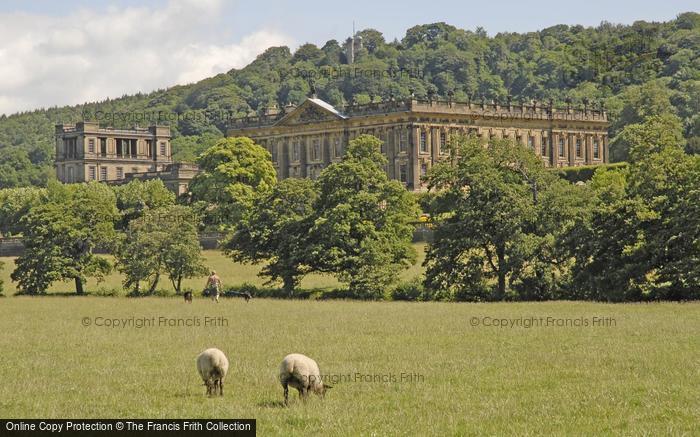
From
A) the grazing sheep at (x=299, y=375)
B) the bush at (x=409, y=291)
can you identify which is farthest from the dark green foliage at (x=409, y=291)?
the grazing sheep at (x=299, y=375)

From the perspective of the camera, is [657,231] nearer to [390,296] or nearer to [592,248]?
[592,248]

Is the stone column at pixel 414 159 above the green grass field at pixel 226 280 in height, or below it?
above

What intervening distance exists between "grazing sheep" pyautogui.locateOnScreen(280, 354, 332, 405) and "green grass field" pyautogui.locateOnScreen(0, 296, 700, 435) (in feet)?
0.89

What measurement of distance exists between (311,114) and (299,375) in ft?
366

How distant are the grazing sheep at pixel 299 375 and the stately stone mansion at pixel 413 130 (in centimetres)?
9926

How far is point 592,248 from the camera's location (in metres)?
47.6

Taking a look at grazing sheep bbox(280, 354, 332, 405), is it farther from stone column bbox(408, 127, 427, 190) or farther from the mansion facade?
the mansion facade

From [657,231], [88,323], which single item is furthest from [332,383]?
[657,231]

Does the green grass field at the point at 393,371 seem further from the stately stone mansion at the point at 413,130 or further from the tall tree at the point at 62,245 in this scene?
the stately stone mansion at the point at 413,130

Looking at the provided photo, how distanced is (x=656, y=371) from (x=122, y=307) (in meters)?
27.8

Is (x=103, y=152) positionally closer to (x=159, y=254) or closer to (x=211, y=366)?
(x=159, y=254)

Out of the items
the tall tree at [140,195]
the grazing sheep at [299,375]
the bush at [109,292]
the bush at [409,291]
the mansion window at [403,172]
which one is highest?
the mansion window at [403,172]

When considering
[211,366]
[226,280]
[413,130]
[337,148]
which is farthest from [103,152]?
[211,366]

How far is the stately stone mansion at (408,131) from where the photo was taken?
4808 inches
